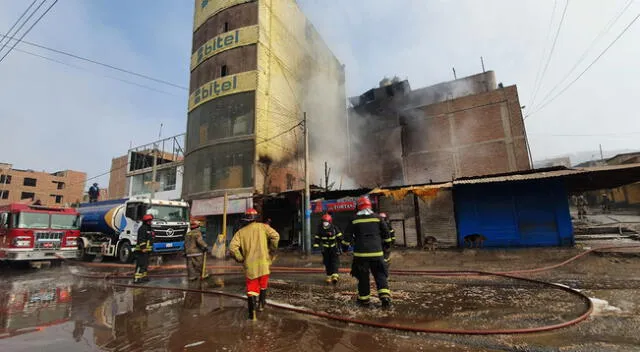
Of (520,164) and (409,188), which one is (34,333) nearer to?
(409,188)

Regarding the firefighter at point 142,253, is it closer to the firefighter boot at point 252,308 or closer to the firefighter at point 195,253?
the firefighter at point 195,253

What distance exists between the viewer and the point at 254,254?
4648 mm

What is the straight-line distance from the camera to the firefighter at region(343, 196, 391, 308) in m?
4.86

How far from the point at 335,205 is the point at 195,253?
8631 mm

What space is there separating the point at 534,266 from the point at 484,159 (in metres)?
19.3

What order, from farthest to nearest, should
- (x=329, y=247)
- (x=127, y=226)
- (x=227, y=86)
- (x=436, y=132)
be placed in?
(x=436, y=132) < (x=227, y=86) < (x=127, y=226) < (x=329, y=247)

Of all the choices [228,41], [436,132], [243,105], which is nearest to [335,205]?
[243,105]

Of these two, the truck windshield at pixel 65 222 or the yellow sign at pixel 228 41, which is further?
the yellow sign at pixel 228 41

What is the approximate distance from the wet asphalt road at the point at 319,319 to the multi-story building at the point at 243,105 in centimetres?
1326

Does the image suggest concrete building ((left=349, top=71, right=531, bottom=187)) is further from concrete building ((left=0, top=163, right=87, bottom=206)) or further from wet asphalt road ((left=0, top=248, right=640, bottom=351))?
concrete building ((left=0, top=163, right=87, bottom=206))

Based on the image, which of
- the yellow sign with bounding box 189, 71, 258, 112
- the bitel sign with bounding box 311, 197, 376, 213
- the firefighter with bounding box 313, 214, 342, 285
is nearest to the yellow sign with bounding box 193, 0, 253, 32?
the yellow sign with bounding box 189, 71, 258, 112

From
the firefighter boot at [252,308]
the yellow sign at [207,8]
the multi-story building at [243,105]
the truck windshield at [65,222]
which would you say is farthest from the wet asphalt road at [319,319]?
the yellow sign at [207,8]

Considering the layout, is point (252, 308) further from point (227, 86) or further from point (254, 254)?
point (227, 86)

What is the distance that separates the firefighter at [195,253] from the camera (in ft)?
26.2
